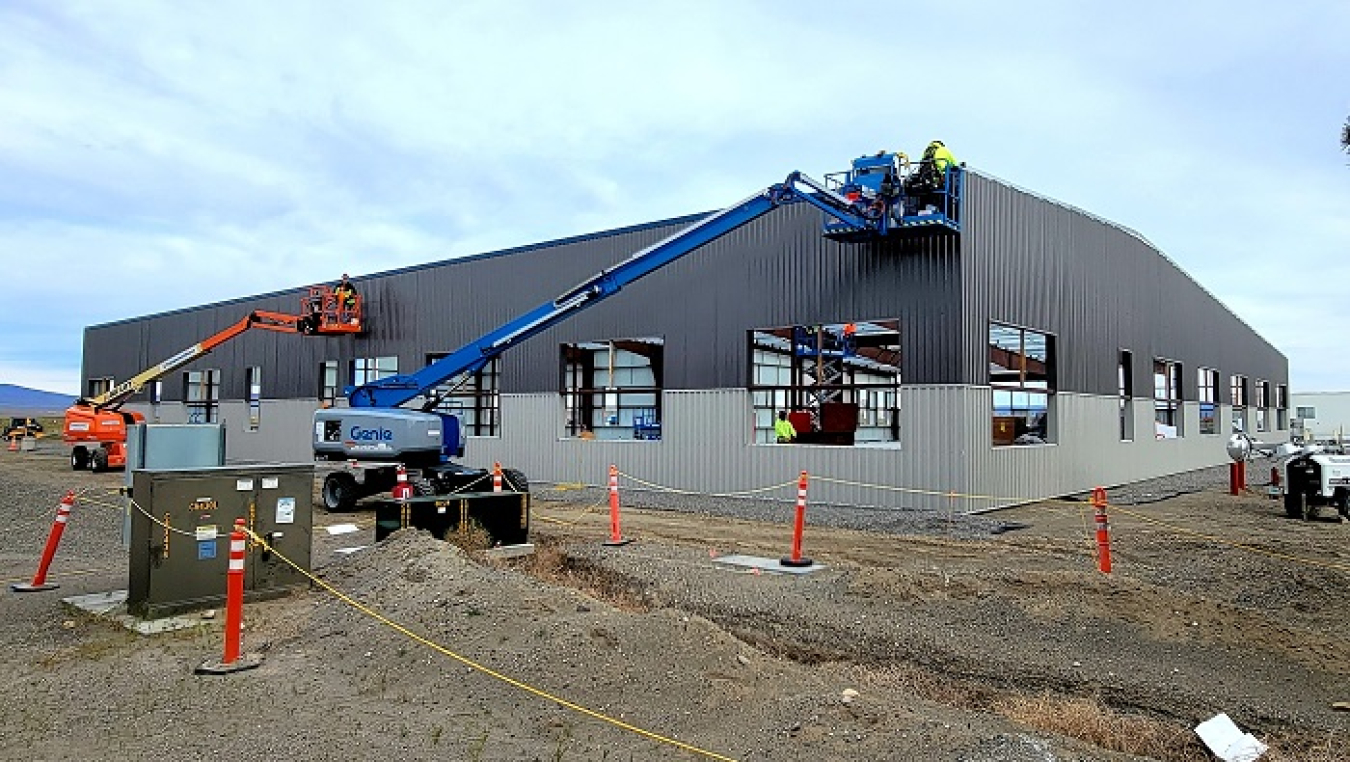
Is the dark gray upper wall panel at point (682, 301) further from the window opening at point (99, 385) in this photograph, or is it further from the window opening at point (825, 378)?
the window opening at point (99, 385)

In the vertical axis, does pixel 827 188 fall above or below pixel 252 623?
above

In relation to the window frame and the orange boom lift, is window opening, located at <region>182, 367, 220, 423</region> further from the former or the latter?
the window frame

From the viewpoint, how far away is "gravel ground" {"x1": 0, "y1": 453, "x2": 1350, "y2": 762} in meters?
5.44

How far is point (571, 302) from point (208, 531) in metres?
11.4

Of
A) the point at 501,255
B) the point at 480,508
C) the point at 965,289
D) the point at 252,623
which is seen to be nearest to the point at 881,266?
the point at 965,289

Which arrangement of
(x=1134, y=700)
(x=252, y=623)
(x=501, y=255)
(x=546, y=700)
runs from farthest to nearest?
(x=501, y=255)
(x=252, y=623)
(x=1134, y=700)
(x=546, y=700)

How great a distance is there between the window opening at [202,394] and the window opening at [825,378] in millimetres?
24479

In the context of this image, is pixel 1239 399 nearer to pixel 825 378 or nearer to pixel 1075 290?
pixel 1075 290

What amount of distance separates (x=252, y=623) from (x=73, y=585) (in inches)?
134

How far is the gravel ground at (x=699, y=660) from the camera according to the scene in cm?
544

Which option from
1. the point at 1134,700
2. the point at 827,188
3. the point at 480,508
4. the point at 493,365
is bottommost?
the point at 1134,700

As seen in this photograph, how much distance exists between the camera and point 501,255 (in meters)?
26.3

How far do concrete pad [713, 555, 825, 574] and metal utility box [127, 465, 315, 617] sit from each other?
16.7ft

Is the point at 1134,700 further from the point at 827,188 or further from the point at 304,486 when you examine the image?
the point at 827,188
